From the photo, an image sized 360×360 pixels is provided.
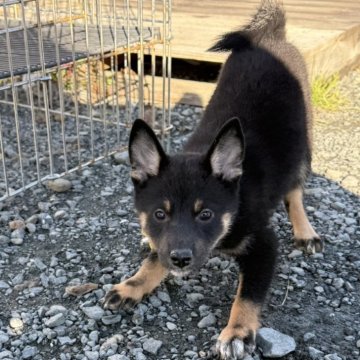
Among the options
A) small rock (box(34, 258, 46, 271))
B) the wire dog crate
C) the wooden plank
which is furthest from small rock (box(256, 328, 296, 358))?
the wooden plank

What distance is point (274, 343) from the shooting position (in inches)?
109

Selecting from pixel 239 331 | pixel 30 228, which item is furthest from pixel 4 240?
pixel 239 331

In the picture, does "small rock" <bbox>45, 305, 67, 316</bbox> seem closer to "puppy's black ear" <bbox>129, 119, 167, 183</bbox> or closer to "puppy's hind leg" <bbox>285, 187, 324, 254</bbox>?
"puppy's black ear" <bbox>129, 119, 167, 183</bbox>

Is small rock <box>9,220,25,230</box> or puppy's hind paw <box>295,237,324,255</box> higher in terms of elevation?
puppy's hind paw <box>295,237,324,255</box>

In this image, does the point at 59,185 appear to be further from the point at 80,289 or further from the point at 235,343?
the point at 235,343

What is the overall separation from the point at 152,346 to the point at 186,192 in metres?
0.73

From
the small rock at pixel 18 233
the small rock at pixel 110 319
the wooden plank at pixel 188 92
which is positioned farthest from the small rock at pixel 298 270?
the wooden plank at pixel 188 92

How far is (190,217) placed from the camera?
2.74 m

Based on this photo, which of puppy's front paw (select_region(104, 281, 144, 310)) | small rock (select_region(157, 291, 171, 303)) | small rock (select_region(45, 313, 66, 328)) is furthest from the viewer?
small rock (select_region(157, 291, 171, 303))

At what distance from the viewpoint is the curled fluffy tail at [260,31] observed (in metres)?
4.02

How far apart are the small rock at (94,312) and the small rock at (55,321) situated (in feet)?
0.38

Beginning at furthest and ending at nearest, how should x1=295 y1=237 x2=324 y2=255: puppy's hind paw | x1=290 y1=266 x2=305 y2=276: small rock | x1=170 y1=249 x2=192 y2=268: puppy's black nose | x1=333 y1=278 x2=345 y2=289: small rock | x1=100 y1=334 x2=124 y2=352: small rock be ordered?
x1=295 y1=237 x2=324 y2=255: puppy's hind paw → x1=290 y1=266 x2=305 y2=276: small rock → x1=333 y1=278 x2=345 y2=289: small rock → x1=100 y1=334 x2=124 y2=352: small rock → x1=170 y1=249 x2=192 y2=268: puppy's black nose

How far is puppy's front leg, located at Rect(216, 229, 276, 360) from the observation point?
108 inches

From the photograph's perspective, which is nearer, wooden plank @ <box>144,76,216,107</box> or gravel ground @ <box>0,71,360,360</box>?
gravel ground @ <box>0,71,360,360</box>
